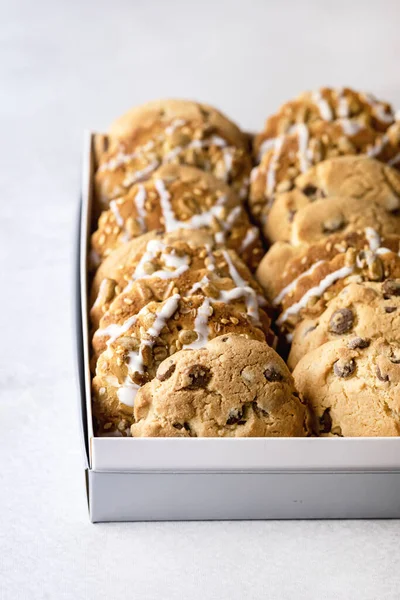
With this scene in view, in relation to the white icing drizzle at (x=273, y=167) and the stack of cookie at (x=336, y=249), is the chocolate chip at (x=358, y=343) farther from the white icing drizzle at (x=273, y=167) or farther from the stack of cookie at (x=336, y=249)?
the white icing drizzle at (x=273, y=167)

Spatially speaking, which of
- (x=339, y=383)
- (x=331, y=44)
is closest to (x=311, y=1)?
(x=331, y=44)

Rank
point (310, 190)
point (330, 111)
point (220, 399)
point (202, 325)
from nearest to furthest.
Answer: point (220, 399) → point (202, 325) → point (310, 190) → point (330, 111)

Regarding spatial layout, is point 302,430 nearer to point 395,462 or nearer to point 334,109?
point 395,462

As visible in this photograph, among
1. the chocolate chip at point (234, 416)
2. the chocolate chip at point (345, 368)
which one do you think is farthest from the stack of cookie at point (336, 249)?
the chocolate chip at point (234, 416)

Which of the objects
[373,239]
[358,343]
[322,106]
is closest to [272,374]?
[358,343]

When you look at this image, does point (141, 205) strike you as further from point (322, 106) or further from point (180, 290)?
point (322, 106)

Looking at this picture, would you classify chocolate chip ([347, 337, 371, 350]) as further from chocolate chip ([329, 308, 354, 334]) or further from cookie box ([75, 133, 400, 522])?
cookie box ([75, 133, 400, 522])
